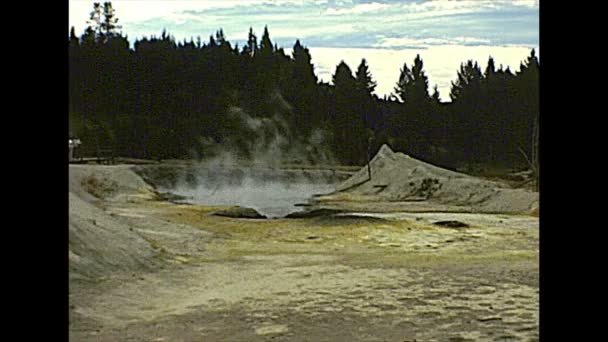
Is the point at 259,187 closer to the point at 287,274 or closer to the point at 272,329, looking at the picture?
the point at 287,274

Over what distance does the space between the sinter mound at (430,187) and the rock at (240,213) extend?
1.33 ft

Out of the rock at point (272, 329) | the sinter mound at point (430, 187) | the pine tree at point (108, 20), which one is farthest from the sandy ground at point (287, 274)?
the pine tree at point (108, 20)

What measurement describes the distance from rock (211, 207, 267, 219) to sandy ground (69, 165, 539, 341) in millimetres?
56

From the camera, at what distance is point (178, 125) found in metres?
4.90

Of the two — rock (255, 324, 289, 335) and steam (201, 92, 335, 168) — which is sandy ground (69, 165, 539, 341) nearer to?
rock (255, 324, 289, 335)

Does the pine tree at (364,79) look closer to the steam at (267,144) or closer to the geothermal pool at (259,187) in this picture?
the steam at (267,144)

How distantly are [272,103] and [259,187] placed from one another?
54 cm

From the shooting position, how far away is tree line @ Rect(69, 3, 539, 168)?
4707 millimetres

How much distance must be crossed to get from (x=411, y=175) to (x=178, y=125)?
4.84 feet

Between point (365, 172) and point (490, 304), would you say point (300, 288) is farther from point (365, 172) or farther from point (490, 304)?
point (365, 172)

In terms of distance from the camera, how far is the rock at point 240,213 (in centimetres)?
478

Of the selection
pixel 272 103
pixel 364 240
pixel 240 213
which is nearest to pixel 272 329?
pixel 364 240

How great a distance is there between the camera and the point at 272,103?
16.4ft
